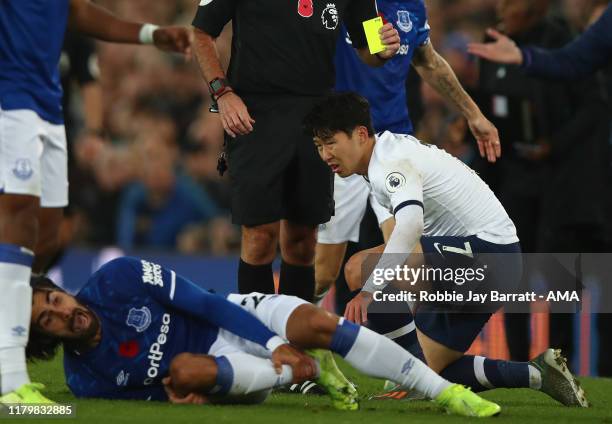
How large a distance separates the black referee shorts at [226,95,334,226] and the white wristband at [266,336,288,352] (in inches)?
44.5

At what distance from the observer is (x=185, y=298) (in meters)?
6.11

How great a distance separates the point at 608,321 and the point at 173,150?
4.64 m

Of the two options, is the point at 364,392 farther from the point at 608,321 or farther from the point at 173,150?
the point at 173,150

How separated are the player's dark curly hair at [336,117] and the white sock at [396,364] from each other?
1149 mm

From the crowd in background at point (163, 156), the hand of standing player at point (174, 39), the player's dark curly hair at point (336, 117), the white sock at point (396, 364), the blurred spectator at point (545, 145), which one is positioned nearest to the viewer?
the white sock at point (396, 364)

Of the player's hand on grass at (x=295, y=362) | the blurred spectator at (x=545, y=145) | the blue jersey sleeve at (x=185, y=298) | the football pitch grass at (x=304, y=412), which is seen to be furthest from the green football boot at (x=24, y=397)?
the blurred spectator at (x=545, y=145)

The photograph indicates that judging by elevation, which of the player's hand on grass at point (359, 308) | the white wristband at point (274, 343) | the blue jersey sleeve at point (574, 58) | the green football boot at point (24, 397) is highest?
the blue jersey sleeve at point (574, 58)

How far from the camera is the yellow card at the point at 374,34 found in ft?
24.0

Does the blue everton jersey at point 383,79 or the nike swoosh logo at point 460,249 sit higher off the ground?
the blue everton jersey at point 383,79

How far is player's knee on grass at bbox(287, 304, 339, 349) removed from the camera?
19.2 feet

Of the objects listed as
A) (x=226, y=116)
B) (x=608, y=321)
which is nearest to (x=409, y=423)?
(x=226, y=116)

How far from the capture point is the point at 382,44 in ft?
23.9

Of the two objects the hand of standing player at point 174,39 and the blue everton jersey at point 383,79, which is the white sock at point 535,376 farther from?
the hand of standing player at point 174,39

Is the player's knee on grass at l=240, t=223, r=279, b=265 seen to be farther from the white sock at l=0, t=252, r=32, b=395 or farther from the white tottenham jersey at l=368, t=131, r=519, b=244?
the white sock at l=0, t=252, r=32, b=395
